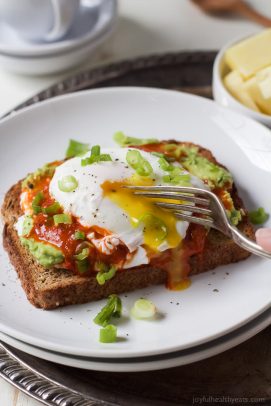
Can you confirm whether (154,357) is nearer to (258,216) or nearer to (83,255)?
(83,255)

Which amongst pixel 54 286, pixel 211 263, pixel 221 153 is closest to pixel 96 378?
A: pixel 54 286

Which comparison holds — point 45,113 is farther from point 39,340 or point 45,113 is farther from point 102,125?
point 39,340

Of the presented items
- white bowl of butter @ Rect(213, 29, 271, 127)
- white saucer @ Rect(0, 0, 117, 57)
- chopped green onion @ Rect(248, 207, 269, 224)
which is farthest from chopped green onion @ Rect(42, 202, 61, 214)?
white saucer @ Rect(0, 0, 117, 57)

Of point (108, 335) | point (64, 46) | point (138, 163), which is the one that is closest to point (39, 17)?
point (64, 46)

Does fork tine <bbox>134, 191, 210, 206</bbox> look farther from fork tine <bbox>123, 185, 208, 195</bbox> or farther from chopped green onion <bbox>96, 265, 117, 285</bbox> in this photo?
chopped green onion <bbox>96, 265, 117, 285</bbox>

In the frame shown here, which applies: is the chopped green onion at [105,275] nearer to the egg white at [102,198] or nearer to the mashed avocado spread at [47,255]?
the egg white at [102,198]

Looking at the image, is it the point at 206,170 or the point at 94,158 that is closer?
the point at 94,158

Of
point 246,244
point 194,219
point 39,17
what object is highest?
point 39,17
